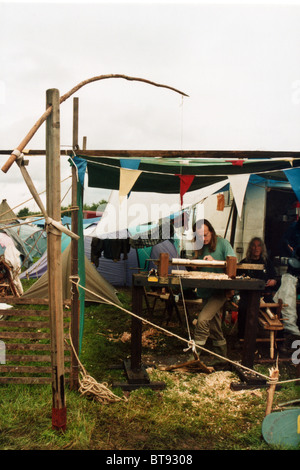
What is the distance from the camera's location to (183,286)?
13.6ft

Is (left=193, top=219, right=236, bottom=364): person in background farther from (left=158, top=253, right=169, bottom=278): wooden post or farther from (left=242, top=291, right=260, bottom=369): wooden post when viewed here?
(left=158, top=253, right=169, bottom=278): wooden post

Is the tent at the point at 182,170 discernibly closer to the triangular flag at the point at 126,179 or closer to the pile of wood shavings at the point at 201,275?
the triangular flag at the point at 126,179

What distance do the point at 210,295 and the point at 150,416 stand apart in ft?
6.33

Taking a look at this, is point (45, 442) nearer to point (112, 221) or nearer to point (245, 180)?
point (245, 180)

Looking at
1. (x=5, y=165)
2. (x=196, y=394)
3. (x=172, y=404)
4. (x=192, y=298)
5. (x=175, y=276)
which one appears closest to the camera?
(x=5, y=165)

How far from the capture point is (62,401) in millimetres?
2842

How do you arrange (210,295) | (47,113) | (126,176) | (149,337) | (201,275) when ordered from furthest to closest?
(149,337) < (210,295) < (126,176) < (201,275) < (47,113)

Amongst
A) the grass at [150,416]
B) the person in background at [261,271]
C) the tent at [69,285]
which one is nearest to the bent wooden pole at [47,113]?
the grass at [150,416]

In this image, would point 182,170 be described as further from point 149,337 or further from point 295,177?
point 149,337

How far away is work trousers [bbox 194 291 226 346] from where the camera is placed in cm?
460

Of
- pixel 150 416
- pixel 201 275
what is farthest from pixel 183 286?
pixel 150 416

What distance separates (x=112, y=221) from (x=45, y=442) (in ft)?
19.6

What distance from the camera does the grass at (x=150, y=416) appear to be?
9.43 feet

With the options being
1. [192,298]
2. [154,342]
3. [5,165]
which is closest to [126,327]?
[154,342]
